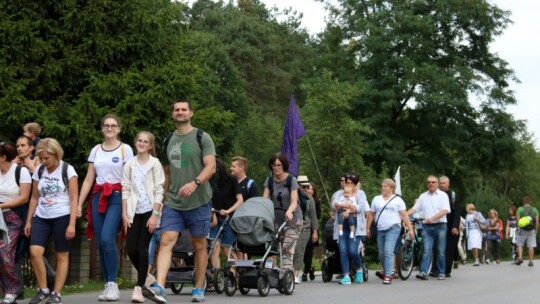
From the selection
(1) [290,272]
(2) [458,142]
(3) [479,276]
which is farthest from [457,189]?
(1) [290,272]

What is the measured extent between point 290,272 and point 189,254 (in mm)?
1331

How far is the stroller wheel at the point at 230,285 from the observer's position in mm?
14352

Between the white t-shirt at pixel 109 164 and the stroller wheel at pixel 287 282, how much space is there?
10.6 ft

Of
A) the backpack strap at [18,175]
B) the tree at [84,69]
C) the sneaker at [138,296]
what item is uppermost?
the tree at [84,69]

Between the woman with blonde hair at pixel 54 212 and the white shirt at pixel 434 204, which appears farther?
the white shirt at pixel 434 204

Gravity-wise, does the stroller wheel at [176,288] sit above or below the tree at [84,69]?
below

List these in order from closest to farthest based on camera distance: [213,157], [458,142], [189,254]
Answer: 1. [213,157]
2. [189,254]
3. [458,142]

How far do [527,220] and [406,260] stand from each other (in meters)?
12.1

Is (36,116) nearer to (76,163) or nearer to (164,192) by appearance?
(76,163)

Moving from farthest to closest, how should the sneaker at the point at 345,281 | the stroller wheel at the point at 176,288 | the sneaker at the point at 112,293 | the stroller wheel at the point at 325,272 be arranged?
the stroller wheel at the point at 325,272 → the sneaker at the point at 345,281 → the stroller wheel at the point at 176,288 → the sneaker at the point at 112,293

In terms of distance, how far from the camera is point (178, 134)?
12.3m

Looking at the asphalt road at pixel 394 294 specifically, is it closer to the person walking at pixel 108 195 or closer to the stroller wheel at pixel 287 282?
the stroller wheel at pixel 287 282

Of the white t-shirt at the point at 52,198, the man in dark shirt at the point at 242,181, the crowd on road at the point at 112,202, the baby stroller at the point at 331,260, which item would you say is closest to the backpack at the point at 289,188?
the man in dark shirt at the point at 242,181

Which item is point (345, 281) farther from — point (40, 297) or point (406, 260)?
point (40, 297)
